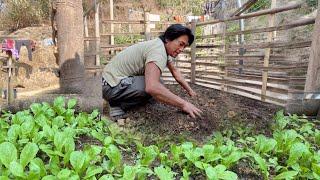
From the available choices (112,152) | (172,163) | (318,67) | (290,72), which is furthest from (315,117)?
(112,152)

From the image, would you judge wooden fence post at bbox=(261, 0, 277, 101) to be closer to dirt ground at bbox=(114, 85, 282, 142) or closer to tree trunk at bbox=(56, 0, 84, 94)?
dirt ground at bbox=(114, 85, 282, 142)

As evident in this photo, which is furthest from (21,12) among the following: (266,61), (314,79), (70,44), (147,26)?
(314,79)

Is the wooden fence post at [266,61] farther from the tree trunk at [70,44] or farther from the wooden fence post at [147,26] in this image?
the wooden fence post at [147,26]

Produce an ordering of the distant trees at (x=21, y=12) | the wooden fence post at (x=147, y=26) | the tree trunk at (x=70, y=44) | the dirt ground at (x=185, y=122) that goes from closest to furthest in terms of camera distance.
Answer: the dirt ground at (x=185, y=122) → the tree trunk at (x=70, y=44) → the wooden fence post at (x=147, y=26) → the distant trees at (x=21, y=12)

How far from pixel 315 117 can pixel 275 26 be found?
1.43 metres

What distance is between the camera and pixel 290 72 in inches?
139

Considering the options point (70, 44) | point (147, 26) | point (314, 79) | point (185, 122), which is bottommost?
point (185, 122)

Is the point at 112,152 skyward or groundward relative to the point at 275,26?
groundward

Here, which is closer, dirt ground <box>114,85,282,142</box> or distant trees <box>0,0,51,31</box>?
dirt ground <box>114,85,282,142</box>

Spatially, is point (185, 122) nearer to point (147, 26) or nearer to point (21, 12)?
point (147, 26)

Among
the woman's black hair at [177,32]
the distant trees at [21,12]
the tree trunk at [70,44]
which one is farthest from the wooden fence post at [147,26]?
the distant trees at [21,12]

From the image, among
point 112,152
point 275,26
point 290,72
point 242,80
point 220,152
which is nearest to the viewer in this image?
point 112,152

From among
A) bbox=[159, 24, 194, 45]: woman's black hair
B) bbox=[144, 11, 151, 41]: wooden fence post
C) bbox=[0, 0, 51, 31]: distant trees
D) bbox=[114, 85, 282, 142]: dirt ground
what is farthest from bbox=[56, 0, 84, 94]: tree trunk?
bbox=[0, 0, 51, 31]: distant trees

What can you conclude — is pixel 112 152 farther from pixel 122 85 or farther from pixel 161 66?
pixel 122 85
